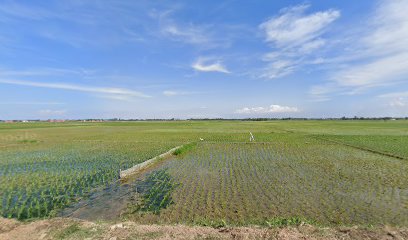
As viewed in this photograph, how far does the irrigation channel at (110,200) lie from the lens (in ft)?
26.8

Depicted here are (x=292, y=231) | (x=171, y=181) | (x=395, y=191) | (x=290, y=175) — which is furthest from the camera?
(x=290, y=175)

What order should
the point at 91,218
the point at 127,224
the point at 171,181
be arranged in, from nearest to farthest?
the point at 127,224 < the point at 91,218 < the point at 171,181

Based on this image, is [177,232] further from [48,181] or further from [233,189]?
[48,181]

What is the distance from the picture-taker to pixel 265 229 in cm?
634

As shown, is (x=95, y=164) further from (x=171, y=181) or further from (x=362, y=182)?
(x=362, y=182)

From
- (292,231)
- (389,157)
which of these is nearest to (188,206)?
(292,231)

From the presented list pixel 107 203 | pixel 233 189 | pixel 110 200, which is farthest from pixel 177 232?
pixel 233 189

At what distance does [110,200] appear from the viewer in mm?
9594

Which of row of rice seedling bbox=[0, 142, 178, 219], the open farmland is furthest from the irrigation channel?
row of rice seedling bbox=[0, 142, 178, 219]

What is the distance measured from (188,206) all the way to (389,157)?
19.2m

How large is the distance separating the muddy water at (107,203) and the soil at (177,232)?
1.27m

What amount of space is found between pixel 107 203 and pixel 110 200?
34 centimetres

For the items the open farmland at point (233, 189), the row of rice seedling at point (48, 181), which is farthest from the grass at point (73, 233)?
the row of rice seedling at point (48, 181)

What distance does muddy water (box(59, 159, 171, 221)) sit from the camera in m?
8.10
